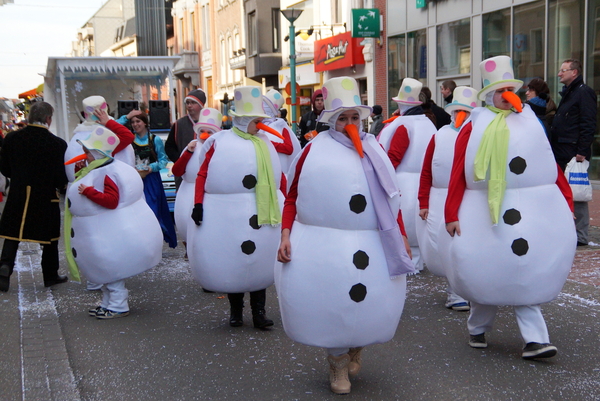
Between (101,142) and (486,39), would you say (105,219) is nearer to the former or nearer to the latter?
(101,142)

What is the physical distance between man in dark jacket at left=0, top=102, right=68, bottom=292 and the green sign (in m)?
16.4

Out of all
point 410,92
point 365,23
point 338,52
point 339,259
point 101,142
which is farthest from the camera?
point 338,52

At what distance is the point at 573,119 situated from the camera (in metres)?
8.26

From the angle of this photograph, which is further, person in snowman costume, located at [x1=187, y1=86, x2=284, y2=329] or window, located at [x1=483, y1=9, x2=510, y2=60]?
window, located at [x1=483, y1=9, x2=510, y2=60]

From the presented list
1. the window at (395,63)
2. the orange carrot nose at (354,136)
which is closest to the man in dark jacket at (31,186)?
the orange carrot nose at (354,136)

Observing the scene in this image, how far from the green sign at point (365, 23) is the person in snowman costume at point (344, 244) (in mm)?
19088

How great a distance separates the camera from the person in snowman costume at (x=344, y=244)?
13.3 feet

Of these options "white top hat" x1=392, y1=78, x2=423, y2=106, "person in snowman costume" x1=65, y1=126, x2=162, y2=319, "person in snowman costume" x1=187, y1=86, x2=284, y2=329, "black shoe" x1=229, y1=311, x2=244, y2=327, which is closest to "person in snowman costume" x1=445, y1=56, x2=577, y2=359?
"person in snowman costume" x1=187, y1=86, x2=284, y2=329

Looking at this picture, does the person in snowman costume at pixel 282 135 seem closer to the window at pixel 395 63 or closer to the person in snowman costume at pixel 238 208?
the person in snowman costume at pixel 238 208

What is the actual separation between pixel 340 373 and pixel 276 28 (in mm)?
31793

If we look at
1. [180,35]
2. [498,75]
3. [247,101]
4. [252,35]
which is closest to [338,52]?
[252,35]

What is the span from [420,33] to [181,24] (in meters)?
32.8

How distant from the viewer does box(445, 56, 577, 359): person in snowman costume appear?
4559 millimetres

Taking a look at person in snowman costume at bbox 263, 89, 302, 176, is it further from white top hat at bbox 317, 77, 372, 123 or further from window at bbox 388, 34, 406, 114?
window at bbox 388, 34, 406, 114
